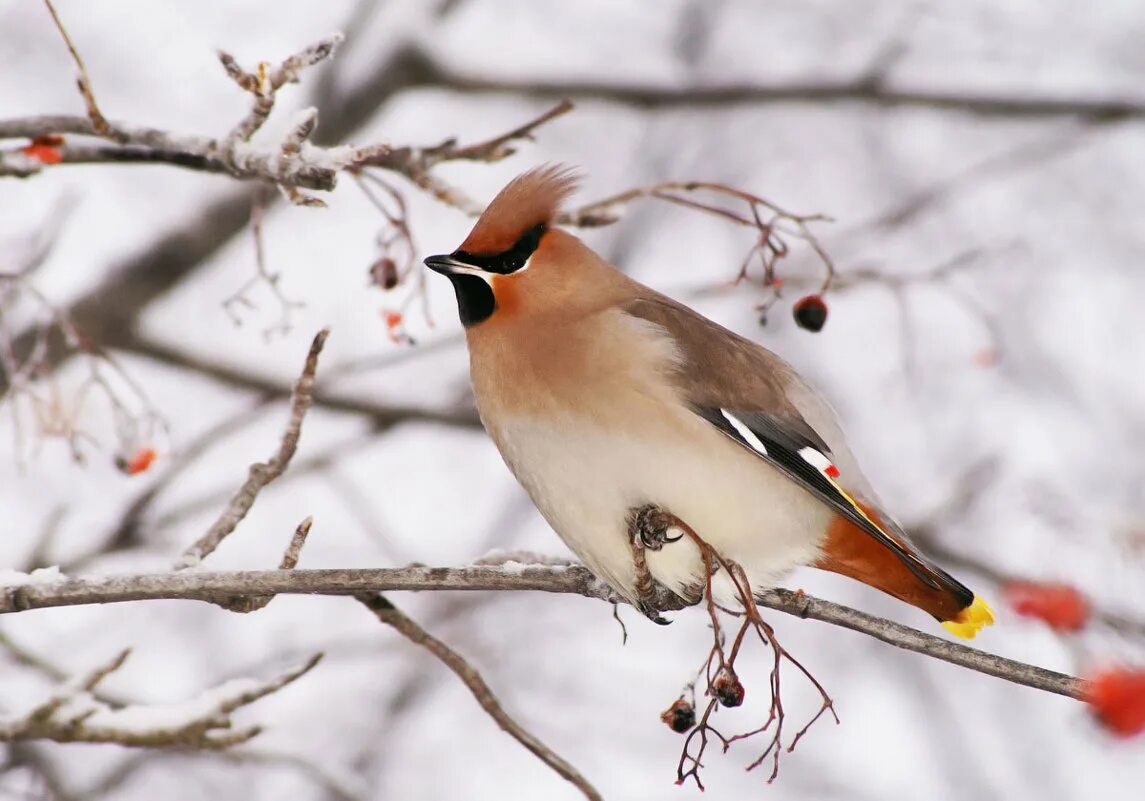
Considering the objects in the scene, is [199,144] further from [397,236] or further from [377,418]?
[377,418]

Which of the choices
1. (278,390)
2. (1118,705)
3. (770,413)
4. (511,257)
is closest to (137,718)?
(511,257)

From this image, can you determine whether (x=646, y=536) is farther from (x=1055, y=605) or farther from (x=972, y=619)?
(x=1055, y=605)

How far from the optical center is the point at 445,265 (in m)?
3.40

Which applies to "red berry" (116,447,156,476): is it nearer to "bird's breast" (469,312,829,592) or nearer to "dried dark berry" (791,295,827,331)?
"bird's breast" (469,312,829,592)

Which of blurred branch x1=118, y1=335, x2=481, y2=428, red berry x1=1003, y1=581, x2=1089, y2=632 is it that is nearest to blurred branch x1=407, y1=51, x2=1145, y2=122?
blurred branch x1=118, y1=335, x2=481, y2=428

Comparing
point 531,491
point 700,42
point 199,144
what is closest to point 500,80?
point 700,42

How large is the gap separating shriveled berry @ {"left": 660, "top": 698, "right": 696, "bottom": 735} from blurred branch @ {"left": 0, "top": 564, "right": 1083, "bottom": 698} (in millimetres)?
302

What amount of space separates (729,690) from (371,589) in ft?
2.09

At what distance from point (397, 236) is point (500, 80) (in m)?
2.80

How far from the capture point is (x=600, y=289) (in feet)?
12.1

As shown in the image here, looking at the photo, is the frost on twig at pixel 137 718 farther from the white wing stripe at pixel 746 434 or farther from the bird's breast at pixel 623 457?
the white wing stripe at pixel 746 434

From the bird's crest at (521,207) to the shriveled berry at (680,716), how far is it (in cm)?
127

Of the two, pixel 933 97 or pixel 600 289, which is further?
pixel 933 97

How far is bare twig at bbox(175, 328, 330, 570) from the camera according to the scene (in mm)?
2662
